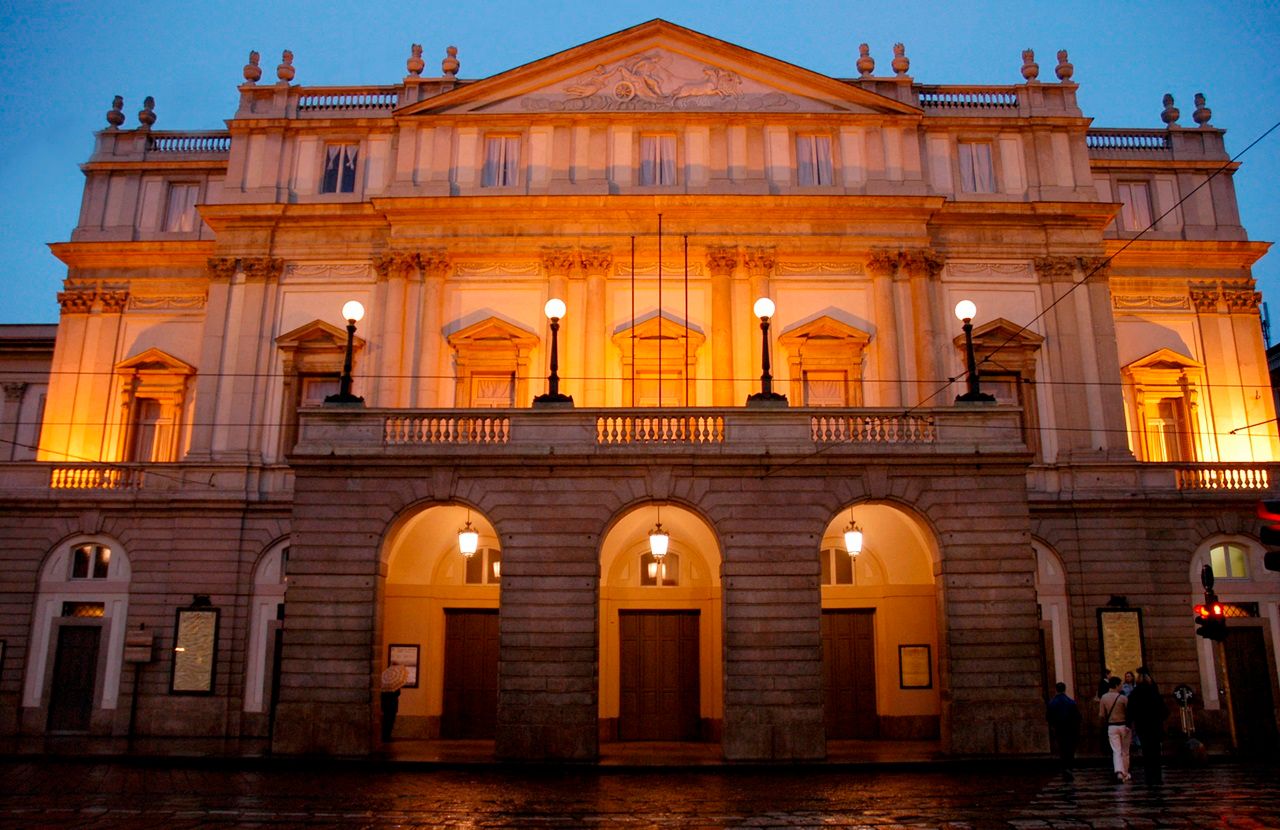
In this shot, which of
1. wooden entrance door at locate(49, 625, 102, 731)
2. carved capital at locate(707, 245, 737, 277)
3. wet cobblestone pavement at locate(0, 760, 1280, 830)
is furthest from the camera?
carved capital at locate(707, 245, 737, 277)

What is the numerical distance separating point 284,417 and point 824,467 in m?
16.4

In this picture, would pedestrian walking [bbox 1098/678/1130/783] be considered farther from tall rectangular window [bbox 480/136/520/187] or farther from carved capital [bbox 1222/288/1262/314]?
tall rectangular window [bbox 480/136/520/187]

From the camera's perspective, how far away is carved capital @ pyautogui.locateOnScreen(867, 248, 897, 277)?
98.0 feet

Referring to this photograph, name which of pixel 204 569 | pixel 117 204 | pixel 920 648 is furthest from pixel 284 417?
pixel 920 648

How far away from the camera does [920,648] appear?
2556 centimetres

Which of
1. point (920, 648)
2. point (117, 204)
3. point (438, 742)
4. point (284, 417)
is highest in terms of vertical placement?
point (117, 204)

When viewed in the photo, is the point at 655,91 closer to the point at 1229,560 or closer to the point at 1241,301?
the point at 1241,301

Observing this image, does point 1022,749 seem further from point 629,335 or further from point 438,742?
point 629,335

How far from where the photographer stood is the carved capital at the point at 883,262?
29859 mm

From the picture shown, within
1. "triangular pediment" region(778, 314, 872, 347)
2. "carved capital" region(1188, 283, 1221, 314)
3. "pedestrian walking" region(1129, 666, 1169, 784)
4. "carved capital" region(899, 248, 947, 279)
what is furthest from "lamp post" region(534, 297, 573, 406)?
"carved capital" region(1188, 283, 1221, 314)

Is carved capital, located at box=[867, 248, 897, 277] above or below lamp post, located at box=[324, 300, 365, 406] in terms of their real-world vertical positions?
above

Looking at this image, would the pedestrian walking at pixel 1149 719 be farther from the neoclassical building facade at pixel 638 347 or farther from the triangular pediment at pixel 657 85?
the triangular pediment at pixel 657 85

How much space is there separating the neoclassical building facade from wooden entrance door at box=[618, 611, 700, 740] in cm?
8

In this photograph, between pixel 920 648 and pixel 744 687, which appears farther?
pixel 920 648
